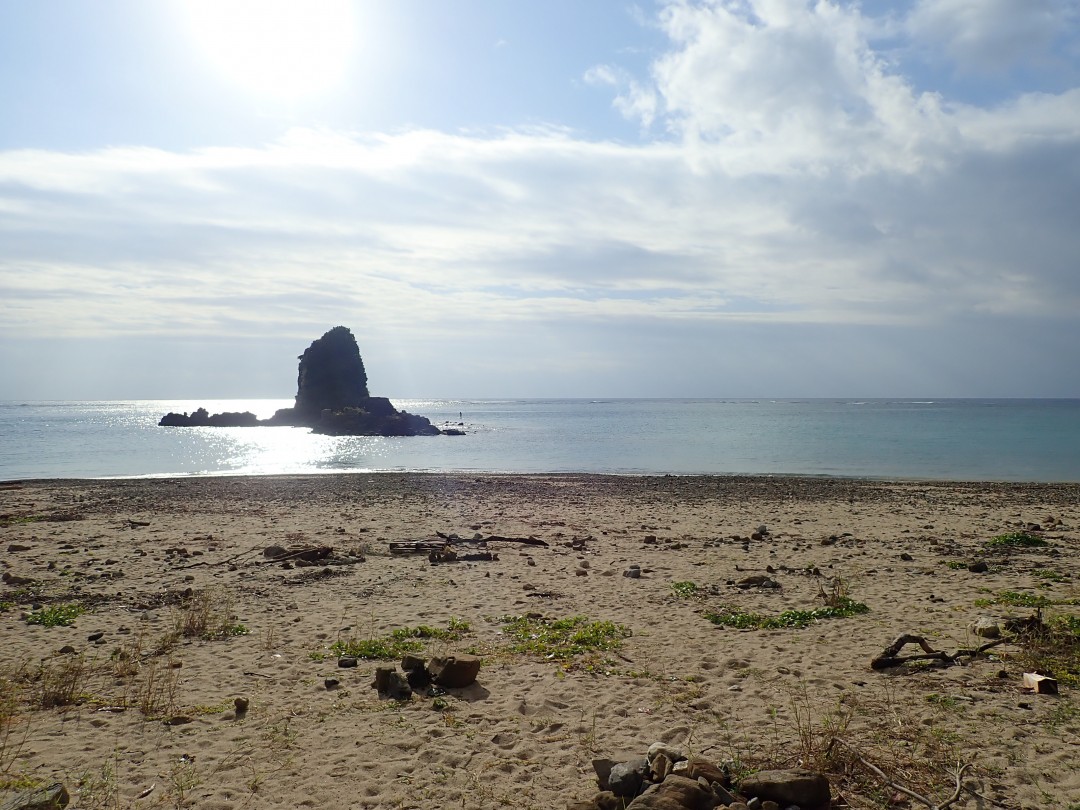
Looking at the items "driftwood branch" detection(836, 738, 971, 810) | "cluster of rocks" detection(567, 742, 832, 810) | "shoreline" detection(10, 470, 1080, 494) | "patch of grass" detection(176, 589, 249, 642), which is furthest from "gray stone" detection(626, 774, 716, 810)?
"shoreline" detection(10, 470, 1080, 494)

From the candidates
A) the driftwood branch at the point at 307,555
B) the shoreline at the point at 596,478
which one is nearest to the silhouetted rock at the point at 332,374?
the shoreline at the point at 596,478

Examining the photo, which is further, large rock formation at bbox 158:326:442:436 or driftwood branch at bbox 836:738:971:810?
large rock formation at bbox 158:326:442:436

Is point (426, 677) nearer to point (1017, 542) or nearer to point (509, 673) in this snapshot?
point (509, 673)

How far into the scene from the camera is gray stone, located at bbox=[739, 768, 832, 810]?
4.87m

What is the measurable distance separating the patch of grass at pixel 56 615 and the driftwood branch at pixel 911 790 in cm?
1023

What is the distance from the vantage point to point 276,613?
10617mm

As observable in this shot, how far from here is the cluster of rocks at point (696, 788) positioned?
4.74 metres

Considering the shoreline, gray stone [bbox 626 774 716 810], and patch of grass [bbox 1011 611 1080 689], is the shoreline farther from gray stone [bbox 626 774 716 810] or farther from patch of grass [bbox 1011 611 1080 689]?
gray stone [bbox 626 774 716 810]

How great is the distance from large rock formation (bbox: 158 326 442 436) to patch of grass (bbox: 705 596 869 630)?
302 feet

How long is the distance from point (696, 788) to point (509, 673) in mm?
3511

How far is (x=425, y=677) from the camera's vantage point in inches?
298

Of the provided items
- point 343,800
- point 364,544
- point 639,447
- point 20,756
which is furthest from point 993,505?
point 639,447

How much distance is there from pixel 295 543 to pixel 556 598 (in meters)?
7.66

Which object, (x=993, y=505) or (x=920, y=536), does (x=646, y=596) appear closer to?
(x=920, y=536)
